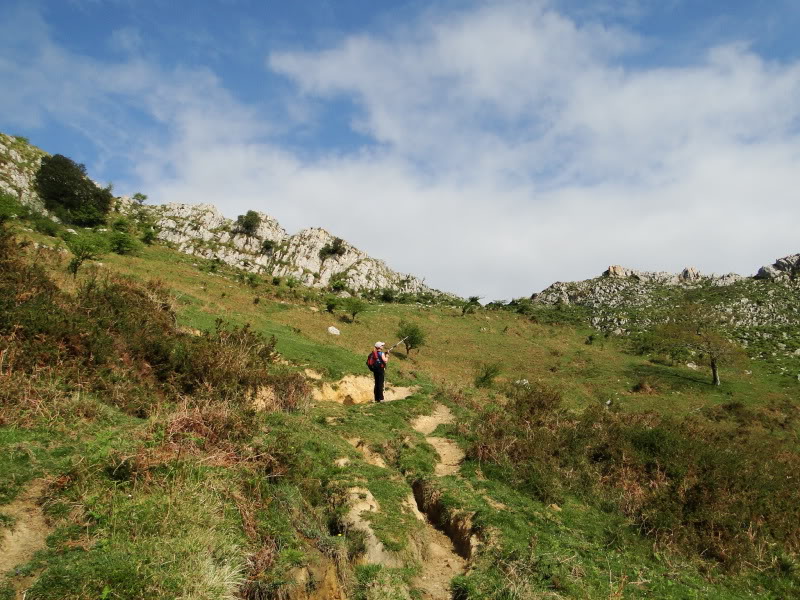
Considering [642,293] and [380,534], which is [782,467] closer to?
[380,534]

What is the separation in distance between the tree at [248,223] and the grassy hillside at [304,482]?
3931 inches

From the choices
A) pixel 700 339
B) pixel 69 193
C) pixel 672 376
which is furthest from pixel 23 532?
pixel 69 193

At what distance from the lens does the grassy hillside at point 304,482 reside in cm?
544

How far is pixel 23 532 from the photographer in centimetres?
496

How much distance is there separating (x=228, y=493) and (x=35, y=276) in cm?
925

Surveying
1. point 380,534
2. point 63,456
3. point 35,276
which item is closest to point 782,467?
point 380,534

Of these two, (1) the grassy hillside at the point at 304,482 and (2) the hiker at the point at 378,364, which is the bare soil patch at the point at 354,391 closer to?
(2) the hiker at the point at 378,364

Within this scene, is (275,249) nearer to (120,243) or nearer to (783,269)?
(120,243)

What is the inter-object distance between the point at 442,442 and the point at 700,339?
107ft

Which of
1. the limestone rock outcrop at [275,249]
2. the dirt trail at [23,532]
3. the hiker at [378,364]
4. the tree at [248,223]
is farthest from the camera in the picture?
the tree at [248,223]

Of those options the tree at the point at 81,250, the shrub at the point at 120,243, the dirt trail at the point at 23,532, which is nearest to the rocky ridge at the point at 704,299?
the dirt trail at the point at 23,532

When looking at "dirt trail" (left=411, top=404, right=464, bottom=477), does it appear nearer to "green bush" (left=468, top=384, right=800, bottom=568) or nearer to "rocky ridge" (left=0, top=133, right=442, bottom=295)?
"green bush" (left=468, top=384, right=800, bottom=568)

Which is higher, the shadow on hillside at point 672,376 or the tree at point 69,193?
the tree at point 69,193

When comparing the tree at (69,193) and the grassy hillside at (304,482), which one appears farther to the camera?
the tree at (69,193)
